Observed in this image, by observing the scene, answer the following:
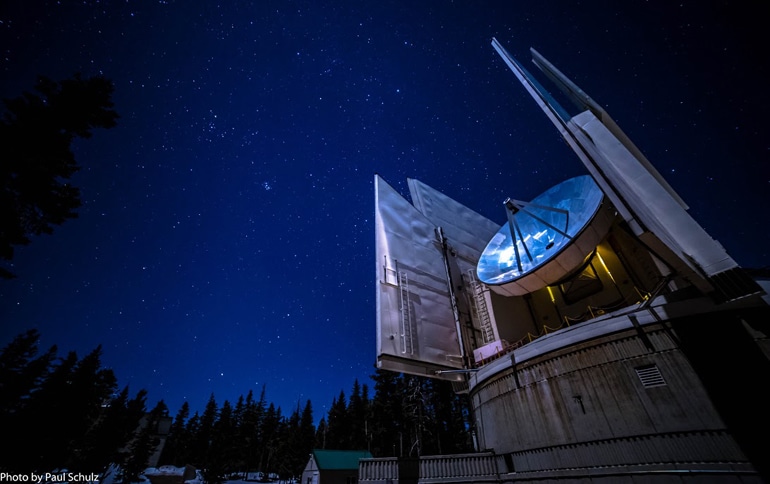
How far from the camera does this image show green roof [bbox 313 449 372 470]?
101ft

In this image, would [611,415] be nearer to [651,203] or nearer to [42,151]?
[651,203]

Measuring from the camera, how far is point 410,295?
55.5 feet

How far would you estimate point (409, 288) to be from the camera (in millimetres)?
17141

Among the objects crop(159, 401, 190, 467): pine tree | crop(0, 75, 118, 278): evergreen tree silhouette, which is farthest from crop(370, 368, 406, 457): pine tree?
crop(159, 401, 190, 467): pine tree

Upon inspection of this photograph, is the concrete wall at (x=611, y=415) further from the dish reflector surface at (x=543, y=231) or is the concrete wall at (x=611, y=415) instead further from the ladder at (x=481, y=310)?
the dish reflector surface at (x=543, y=231)

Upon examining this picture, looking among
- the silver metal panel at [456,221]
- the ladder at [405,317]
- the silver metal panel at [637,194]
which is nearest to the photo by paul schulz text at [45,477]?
the ladder at [405,317]

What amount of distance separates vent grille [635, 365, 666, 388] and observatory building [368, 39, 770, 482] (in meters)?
0.03

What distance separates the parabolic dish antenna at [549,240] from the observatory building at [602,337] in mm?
100

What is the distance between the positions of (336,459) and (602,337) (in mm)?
31767

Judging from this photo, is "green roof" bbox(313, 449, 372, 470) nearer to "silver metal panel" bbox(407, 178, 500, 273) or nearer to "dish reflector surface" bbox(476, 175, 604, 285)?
"silver metal panel" bbox(407, 178, 500, 273)

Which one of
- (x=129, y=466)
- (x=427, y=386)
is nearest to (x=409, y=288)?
(x=427, y=386)

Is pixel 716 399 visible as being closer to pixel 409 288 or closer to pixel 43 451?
pixel 409 288

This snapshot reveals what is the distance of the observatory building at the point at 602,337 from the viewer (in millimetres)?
8172

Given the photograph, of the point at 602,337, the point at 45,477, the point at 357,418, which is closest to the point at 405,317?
the point at 602,337
